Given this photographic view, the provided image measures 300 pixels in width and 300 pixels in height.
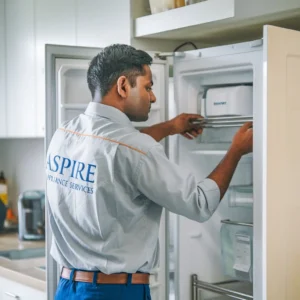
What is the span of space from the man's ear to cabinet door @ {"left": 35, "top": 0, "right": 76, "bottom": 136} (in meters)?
0.86

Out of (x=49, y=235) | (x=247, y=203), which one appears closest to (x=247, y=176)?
(x=247, y=203)

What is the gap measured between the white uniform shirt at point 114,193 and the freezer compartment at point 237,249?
0.26 metres

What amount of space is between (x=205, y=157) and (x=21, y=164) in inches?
83.7

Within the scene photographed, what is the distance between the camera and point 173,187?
2.07 m

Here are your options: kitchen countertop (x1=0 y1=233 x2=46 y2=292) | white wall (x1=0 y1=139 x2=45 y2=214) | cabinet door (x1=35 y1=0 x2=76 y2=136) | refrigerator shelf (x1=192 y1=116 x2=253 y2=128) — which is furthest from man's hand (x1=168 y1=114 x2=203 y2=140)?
white wall (x1=0 y1=139 x2=45 y2=214)

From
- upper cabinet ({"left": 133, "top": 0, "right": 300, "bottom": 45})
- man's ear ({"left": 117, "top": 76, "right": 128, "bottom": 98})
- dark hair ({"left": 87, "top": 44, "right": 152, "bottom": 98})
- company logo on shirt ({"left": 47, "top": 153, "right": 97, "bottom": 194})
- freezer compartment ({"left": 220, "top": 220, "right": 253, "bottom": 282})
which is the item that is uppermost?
upper cabinet ({"left": 133, "top": 0, "right": 300, "bottom": 45})

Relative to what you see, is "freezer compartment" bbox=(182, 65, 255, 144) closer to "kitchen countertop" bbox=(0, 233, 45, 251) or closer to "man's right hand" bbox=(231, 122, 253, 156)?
"man's right hand" bbox=(231, 122, 253, 156)

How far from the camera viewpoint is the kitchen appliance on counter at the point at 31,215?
388cm

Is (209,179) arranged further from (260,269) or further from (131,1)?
(131,1)

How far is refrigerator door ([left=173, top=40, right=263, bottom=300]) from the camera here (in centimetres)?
231

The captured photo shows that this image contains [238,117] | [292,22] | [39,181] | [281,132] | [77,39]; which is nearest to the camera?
[281,132]

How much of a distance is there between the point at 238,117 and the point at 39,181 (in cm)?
225

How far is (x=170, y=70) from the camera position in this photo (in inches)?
108

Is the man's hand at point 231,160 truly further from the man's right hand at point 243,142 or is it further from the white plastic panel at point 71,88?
the white plastic panel at point 71,88
